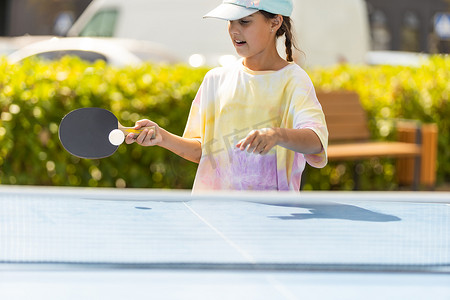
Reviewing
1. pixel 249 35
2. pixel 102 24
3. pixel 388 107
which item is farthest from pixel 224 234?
pixel 102 24

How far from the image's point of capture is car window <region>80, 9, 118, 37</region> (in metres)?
10.8

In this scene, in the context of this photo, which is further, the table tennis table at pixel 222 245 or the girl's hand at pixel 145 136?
the girl's hand at pixel 145 136

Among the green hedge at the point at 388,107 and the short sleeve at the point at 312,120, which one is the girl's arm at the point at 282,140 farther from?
the green hedge at the point at 388,107

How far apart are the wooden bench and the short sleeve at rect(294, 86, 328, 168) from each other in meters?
4.52

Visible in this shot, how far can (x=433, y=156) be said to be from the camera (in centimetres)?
729

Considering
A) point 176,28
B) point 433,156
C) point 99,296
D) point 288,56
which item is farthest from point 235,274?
point 176,28

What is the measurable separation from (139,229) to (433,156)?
17.0ft

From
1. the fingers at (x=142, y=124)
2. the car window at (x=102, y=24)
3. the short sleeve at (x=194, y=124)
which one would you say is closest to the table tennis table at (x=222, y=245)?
the fingers at (x=142, y=124)

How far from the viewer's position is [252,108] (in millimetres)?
2639

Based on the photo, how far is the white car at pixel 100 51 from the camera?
8883 millimetres

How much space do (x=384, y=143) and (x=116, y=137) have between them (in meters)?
5.18

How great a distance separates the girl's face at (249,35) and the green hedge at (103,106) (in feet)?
12.5

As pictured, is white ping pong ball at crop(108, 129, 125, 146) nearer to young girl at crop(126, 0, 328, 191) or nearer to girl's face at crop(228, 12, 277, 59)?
Answer: young girl at crop(126, 0, 328, 191)

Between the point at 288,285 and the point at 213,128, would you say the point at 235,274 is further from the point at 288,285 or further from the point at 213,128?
the point at 213,128
